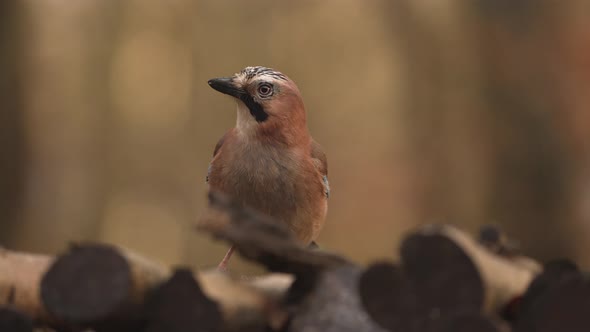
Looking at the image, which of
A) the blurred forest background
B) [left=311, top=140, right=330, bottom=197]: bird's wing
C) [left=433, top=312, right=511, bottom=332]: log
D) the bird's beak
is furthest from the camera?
the blurred forest background

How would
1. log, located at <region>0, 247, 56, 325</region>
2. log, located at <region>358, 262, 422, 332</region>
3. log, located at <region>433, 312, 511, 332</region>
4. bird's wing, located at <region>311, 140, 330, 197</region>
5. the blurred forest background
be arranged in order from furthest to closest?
the blurred forest background → bird's wing, located at <region>311, 140, 330, 197</region> → log, located at <region>0, 247, 56, 325</region> → log, located at <region>358, 262, 422, 332</region> → log, located at <region>433, 312, 511, 332</region>

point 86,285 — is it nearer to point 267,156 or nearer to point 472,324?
point 472,324

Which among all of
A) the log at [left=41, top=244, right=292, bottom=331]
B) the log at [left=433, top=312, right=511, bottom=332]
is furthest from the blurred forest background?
the log at [left=433, top=312, right=511, bottom=332]

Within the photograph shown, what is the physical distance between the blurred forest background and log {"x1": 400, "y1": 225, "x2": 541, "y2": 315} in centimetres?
469

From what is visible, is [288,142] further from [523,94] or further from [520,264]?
[523,94]

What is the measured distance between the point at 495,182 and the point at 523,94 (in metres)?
0.74

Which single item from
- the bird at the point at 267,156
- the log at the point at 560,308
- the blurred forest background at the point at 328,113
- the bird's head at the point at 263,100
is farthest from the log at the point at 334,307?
the blurred forest background at the point at 328,113

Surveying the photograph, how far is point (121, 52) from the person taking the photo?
642 centimetres

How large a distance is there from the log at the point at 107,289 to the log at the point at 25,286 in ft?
0.54

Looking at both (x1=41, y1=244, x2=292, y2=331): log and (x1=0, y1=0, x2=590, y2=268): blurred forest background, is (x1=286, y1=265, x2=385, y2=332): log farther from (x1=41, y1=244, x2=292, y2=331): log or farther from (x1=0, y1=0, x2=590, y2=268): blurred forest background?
(x1=0, y1=0, x2=590, y2=268): blurred forest background

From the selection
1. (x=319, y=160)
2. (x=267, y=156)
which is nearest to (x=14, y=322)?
(x=267, y=156)

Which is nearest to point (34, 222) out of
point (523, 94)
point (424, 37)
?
point (424, 37)

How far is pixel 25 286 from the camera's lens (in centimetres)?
157

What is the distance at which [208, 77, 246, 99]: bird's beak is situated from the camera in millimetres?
2422
